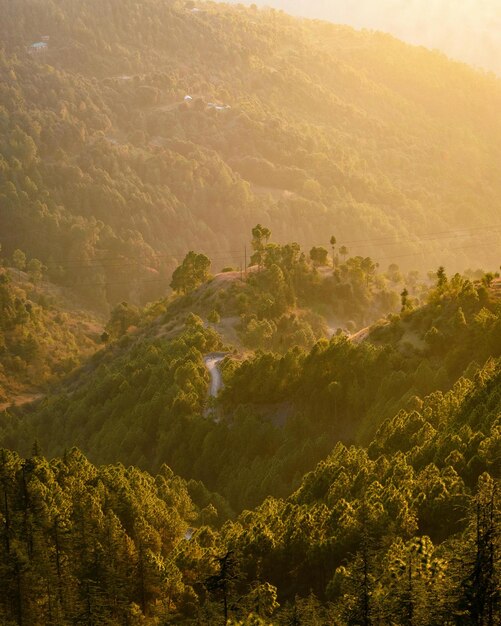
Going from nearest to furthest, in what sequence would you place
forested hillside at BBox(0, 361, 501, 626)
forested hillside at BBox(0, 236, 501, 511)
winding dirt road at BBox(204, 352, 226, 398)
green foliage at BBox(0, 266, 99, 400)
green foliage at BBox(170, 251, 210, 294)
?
forested hillside at BBox(0, 361, 501, 626) → forested hillside at BBox(0, 236, 501, 511) → winding dirt road at BBox(204, 352, 226, 398) → green foliage at BBox(170, 251, 210, 294) → green foliage at BBox(0, 266, 99, 400)

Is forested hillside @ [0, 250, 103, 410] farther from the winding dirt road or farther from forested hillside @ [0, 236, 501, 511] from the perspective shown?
the winding dirt road

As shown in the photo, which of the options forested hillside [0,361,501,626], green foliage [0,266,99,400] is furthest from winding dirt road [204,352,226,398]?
green foliage [0,266,99,400]

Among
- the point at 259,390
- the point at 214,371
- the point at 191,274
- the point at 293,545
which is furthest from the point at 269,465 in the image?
the point at 191,274

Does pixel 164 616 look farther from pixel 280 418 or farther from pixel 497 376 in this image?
pixel 280 418

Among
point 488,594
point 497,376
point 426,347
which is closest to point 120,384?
point 426,347

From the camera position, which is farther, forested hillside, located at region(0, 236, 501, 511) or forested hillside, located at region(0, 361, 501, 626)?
forested hillside, located at region(0, 236, 501, 511)

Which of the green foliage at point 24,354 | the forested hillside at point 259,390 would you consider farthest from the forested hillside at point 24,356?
the forested hillside at point 259,390

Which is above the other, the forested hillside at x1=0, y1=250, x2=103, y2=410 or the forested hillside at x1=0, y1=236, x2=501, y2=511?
the forested hillside at x1=0, y1=236, x2=501, y2=511

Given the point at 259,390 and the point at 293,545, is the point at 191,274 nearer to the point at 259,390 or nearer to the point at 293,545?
the point at 259,390

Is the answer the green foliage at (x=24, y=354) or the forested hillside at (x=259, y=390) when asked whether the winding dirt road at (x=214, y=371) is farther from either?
the green foliage at (x=24, y=354)

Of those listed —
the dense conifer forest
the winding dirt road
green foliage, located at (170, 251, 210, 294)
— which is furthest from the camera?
green foliage, located at (170, 251, 210, 294)

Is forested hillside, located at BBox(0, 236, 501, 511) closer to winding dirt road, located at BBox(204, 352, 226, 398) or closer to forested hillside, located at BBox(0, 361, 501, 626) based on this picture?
winding dirt road, located at BBox(204, 352, 226, 398)

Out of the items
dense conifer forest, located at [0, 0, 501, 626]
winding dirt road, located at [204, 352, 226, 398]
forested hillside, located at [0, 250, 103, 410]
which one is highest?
dense conifer forest, located at [0, 0, 501, 626]

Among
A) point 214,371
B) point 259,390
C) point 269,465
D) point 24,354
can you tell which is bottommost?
point 24,354
